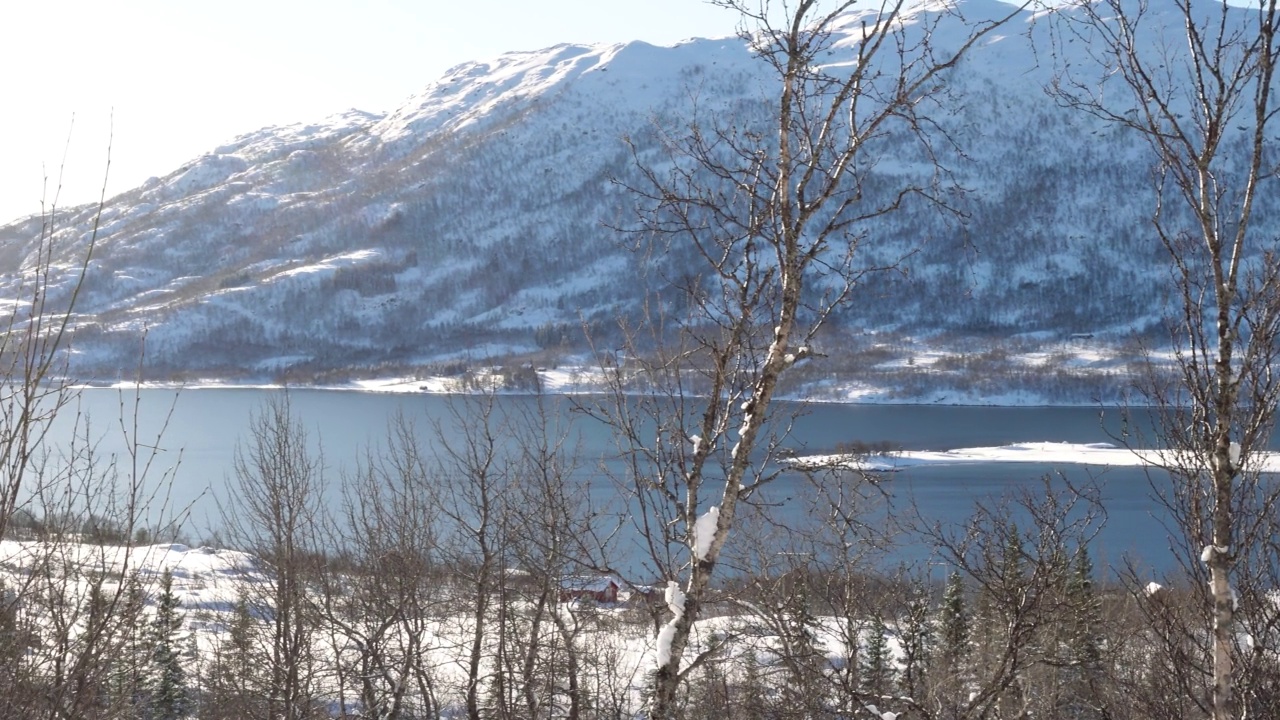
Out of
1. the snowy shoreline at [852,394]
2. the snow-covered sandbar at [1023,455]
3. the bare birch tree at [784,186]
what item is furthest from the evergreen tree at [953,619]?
the snowy shoreline at [852,394]

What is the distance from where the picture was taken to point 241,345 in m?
139

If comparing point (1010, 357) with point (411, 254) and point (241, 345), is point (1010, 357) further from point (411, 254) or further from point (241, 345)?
point (411, 254)

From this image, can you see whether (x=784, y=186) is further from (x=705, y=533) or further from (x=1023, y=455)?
(x=1023, y=455)

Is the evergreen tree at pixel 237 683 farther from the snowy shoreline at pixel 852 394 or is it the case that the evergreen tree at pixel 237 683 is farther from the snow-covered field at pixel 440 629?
the snowy shoreline at pixel 852 394

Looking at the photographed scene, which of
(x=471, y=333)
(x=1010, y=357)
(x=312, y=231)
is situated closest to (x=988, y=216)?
(x=1010, y=357)

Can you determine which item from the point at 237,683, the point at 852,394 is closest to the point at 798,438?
the point at 237,683

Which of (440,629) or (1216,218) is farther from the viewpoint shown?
(440,629)

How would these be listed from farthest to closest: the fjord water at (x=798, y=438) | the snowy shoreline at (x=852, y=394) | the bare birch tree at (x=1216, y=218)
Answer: the snowy shoreline at (x=852, y=394) → the fjord water at (x=798, y=438) → the bare birch tree at (x=1216, y=218)

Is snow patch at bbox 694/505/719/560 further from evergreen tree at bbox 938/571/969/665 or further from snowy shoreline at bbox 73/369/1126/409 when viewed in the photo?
snowy shoreline at bbox 73/369/1126/409

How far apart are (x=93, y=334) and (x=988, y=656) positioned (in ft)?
425

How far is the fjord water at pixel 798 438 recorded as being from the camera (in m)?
31.7

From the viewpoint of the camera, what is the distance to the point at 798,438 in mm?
34844

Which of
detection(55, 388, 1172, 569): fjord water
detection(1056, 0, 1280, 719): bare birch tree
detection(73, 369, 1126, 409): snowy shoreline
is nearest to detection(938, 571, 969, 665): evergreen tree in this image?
detection(55, 388, 1172, 569): fjord water

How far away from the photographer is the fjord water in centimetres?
3172
